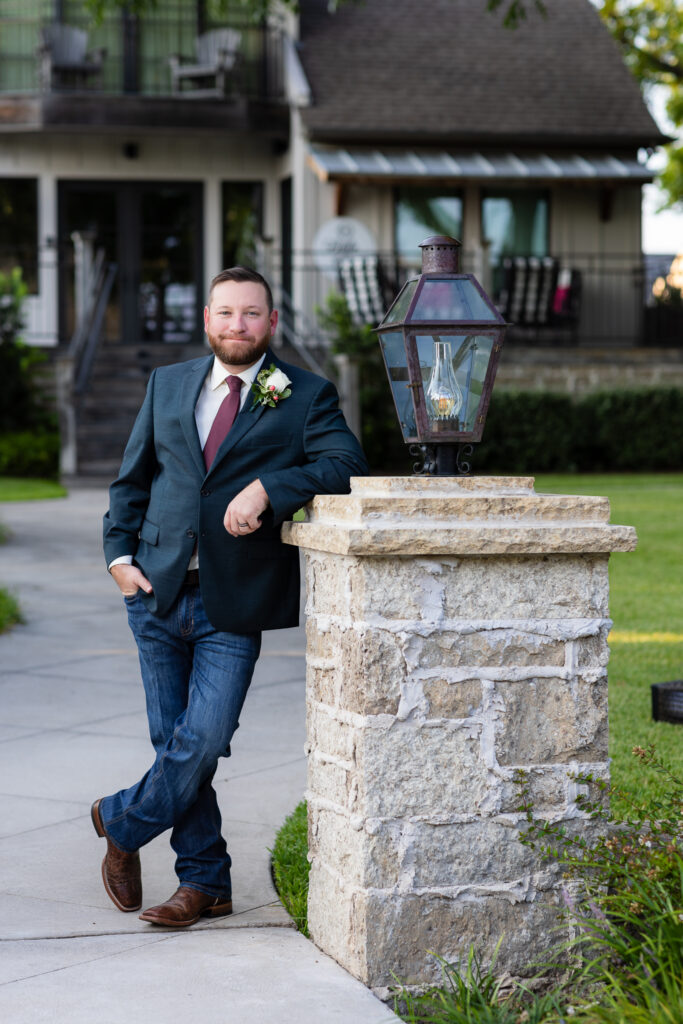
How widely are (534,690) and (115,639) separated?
531 cm

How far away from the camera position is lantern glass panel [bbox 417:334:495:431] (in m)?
3.93

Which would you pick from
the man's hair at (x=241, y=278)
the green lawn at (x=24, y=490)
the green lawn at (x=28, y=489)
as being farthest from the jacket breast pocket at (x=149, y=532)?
the green lawn at (x=28, y=489)

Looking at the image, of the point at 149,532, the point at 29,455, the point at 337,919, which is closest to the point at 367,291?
the point at 29,455

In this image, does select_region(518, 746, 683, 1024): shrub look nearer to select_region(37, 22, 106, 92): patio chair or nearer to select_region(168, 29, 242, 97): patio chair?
select_region(168, 29, 242, 97): patio chair

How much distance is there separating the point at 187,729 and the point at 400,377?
3.92 feet

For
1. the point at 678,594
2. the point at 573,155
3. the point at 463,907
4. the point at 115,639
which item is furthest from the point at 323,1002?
the point at 573,155

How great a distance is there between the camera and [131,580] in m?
3.91

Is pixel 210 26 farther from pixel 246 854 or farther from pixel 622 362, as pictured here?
pixel 246 854

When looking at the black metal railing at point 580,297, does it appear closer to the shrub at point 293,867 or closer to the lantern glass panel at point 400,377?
the shrub at point 293,867

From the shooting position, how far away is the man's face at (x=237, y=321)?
3885mm

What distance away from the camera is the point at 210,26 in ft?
73.0

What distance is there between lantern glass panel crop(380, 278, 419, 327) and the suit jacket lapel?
0.55 m

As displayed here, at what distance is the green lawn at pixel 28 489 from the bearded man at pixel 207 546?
1229 cm

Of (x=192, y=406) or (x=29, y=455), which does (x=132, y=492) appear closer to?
(x=192, y=406)
